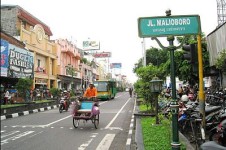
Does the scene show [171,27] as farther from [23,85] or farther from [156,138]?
[23,85]

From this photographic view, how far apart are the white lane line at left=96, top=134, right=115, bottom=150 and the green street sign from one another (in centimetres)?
348

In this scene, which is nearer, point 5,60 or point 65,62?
point 5,60

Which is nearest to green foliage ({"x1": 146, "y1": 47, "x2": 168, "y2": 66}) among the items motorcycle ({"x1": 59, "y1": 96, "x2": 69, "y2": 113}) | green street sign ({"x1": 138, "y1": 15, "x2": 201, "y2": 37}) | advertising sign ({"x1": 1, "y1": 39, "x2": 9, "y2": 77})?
motorcycle ({"x1": 59, "y1": 96, "x2": 69, "y2": 113})

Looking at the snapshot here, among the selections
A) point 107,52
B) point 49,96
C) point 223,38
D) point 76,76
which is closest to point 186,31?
point 223,38

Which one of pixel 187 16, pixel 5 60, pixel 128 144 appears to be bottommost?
pixel 128 144

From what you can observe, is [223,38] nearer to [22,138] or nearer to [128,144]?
[128,144]

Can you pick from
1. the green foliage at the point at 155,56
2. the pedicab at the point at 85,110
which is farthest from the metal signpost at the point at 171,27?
the green foliage at the point at 155,56

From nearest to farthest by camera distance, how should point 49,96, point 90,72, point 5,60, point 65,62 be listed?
1. point 5,60
2. point 49,96
3. point 65,62
4. point 90,72

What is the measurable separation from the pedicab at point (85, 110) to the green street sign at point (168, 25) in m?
6.14

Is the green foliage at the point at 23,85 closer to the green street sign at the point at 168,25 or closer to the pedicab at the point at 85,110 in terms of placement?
the pedicab at the point at 85,110

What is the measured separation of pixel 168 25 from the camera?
4.84m

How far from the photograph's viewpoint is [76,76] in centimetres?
5269

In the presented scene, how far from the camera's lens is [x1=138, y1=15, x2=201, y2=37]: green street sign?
4820 mm

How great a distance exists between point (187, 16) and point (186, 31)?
0.26 m
